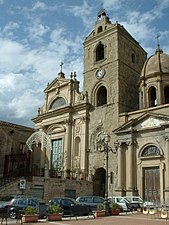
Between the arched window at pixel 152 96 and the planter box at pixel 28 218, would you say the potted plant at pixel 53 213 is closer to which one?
the planter box at pixel 28 218

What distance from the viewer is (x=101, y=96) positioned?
120ft

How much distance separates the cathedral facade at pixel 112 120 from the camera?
94.9 feet

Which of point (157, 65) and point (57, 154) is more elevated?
point (157, 65)

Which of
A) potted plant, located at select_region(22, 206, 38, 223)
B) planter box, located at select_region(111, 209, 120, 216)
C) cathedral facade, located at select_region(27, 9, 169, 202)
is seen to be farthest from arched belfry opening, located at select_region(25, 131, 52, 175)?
potted plant, located at select_region(22, 206, 38, 223)

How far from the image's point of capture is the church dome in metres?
33.1

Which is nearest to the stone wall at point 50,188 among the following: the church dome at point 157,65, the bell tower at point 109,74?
the bell tower at point 109,74

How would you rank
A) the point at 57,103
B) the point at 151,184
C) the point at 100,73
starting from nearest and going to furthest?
1. the point at 151,184
2. the point at 100,73
3. the point at 57,103

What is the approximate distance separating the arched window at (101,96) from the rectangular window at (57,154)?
6738mm

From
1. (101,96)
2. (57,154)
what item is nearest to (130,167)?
(101,96)

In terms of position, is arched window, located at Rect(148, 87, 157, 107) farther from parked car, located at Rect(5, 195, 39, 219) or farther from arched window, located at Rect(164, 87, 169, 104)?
parked car, located at Rect(5, 195, 39, 219)

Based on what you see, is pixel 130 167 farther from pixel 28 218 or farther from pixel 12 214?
pixel 28 218

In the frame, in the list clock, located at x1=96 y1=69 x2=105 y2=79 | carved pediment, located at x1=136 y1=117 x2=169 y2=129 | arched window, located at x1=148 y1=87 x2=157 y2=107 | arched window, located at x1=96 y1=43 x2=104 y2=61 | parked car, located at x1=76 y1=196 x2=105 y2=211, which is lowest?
parked car, located at x1=76 y1=196 x2=105 y2=211

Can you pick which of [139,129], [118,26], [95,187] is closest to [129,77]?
[118,26]

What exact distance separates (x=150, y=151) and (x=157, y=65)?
9.88m
